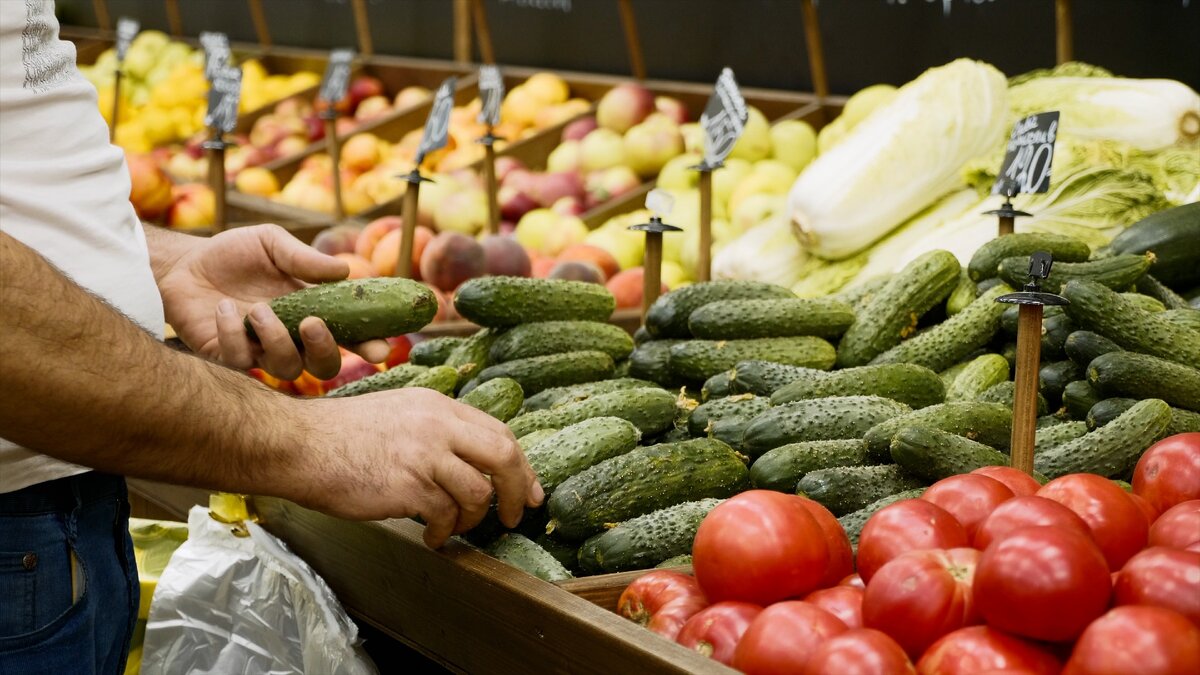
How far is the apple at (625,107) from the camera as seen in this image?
5230 mm

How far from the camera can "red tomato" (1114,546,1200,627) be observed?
3.70 ft

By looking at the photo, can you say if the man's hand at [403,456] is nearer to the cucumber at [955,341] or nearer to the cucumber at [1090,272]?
the cucumber at [955,341]

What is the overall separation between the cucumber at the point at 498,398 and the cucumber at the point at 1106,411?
1.02 m

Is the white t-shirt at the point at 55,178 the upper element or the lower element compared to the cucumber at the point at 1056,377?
Answer: upper

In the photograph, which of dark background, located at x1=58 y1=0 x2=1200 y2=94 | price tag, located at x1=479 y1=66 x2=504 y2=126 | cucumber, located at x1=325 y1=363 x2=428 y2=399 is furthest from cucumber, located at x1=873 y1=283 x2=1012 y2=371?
dark background, located at x1=58 y1=0 x2=1200 y2=94

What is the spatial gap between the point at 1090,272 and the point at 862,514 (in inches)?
35.3

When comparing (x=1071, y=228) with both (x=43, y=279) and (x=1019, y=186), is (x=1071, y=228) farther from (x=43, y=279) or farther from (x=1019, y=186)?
(x=43, y=279)

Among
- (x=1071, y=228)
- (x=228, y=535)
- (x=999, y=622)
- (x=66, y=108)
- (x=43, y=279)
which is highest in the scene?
(x=66, y=108)

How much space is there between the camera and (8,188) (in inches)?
58.3

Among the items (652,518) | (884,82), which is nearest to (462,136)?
(884,82)

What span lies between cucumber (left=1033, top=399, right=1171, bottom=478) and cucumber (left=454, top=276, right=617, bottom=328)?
1.01m

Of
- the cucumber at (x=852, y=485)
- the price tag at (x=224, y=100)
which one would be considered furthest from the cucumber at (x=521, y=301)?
the price tag at (x=224, y=100)

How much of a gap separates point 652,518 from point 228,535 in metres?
0.90

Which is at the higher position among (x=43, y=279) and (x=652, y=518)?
(x=43, y=279)
